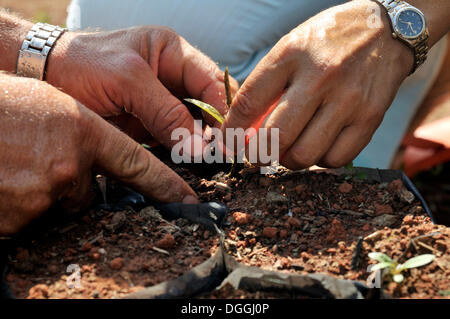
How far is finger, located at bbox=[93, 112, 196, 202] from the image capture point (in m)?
1.43

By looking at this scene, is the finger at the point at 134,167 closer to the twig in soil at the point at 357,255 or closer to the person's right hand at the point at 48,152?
the person's right hand at the point at 48,152

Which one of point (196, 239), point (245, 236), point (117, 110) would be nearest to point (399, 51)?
point (245, 236)

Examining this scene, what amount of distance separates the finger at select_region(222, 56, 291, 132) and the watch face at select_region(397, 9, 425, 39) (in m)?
0.47

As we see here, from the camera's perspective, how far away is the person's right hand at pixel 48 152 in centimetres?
128

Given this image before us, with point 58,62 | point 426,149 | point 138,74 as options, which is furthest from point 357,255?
point 426,149

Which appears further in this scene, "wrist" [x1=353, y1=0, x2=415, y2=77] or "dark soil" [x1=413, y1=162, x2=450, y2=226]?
"dark soil" [x1=413, y1=162, x2=450, y2=226]

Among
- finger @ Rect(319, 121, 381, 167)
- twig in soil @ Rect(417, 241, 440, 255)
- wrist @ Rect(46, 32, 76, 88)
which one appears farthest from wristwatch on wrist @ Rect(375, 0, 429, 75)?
wrist @ Rect(46, 32, 76, 88)

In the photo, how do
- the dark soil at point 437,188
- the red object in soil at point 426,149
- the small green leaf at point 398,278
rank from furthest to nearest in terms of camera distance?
the dark soil at point 437,188 < the red object in soil at point 426,149 < the small green leaf at point 398,278

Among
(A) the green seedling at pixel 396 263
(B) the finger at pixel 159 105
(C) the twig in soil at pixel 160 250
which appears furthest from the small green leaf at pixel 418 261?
(B) the finger at pixel 159 105

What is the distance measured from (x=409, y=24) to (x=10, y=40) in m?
1.61

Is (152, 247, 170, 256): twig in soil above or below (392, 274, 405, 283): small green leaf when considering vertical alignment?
below

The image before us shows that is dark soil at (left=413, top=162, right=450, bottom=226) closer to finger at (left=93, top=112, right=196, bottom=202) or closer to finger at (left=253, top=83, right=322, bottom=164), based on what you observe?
finger at (left=253, top=83, right=322, bottom=164)

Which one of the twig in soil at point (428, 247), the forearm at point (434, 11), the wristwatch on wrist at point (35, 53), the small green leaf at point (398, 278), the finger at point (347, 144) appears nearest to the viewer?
the small green leaf at point (398, 278)
